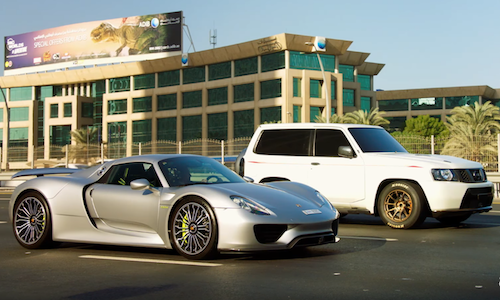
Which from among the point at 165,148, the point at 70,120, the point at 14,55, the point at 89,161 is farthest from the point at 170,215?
the point at 14,55

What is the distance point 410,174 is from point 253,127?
201ft

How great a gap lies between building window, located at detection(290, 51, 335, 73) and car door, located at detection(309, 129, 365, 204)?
5730cm

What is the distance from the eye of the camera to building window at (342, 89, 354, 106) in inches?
3007

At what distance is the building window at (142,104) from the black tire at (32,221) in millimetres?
75275

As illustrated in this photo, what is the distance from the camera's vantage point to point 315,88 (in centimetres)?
6881

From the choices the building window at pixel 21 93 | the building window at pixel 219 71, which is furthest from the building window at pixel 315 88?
the building window at pixel 21 93

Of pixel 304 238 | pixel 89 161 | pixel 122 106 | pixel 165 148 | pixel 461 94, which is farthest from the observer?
pixel 461 94

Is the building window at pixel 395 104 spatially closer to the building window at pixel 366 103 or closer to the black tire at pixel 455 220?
the building window at pixel 366 103

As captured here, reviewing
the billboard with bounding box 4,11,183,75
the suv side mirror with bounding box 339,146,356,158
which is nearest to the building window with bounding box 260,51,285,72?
the billboard with bounding box 4,11,183,75

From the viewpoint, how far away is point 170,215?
22.4 feet

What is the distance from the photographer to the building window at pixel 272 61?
6731 centimetres

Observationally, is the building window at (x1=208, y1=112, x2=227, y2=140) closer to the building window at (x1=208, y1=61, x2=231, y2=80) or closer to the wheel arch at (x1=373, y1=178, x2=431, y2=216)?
the building window at (x1=208, y1=61, x2=231, y2=80)

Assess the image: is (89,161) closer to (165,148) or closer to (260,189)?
(165,148)

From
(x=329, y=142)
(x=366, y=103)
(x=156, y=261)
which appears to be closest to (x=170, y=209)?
(x=156, y=261)
